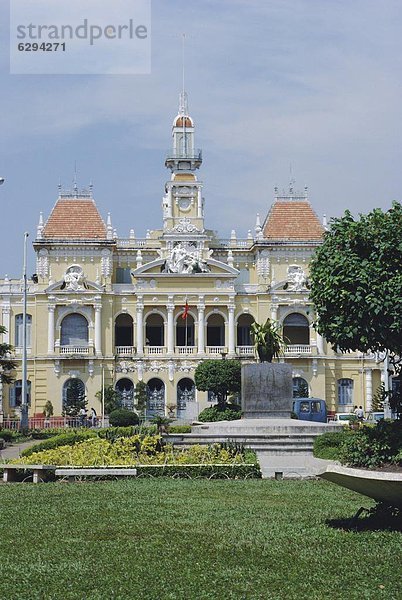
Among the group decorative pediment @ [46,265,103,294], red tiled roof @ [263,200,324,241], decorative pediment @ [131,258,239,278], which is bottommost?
decorative pediment @ [46,265,103,294]

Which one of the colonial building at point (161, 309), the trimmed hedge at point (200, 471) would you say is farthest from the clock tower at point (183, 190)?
the trimmed hedge at point (200, 471)

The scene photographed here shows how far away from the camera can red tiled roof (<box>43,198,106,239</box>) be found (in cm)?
6931

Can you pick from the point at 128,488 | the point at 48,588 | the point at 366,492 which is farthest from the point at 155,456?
the point at 48,588

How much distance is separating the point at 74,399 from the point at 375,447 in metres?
52.0

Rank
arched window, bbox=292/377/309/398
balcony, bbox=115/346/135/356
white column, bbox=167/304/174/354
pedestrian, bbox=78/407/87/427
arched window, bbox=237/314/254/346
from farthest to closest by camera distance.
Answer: arched window, bbox=237/314/254/346 → balcony, bbox=115/346/135/356 → white column, bbox=167/304/174/354 → arched window, bbox=292/377/309/398 → pedestrian, bbox=78/407/87/427

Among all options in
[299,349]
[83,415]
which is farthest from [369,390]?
[83,415]

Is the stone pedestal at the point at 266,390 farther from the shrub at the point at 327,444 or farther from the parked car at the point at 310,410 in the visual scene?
the parked car at the point at 310,410

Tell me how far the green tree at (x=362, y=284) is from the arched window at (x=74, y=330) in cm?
5257

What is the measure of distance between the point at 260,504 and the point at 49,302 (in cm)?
5219

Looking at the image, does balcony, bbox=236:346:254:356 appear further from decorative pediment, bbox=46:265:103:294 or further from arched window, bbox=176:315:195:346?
decorative pediment, bbox=46:265:103:294

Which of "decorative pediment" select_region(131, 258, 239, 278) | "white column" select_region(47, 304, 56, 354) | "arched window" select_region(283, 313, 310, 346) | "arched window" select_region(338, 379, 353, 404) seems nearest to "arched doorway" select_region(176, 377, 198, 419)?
"decorative pediment" select_region(131, 258, 239, 278)

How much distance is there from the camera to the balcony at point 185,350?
221 ft

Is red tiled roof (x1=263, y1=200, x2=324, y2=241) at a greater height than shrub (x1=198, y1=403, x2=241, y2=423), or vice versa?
red tiled roof (x1=263, y1=200, x2=324, y2=241)

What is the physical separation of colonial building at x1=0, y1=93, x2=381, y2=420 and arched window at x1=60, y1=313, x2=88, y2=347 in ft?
0.23
